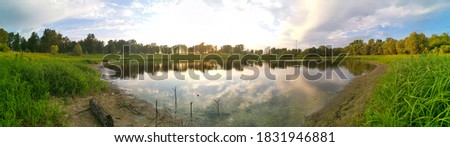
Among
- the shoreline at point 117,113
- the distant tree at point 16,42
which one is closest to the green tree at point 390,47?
the shoreline at point 117,113

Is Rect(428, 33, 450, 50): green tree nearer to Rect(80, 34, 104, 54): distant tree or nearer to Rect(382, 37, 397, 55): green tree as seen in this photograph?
Rect(382, 37, 397, 55): green tree

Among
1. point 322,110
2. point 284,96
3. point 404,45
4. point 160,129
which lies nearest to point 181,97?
point 284,96

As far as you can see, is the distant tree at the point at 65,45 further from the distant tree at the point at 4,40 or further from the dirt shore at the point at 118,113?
the dirt shore at the point at 118,113

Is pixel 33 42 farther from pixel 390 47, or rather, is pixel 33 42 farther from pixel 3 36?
pixel 390 47

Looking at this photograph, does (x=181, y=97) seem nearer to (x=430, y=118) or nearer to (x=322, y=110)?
(x=322, y=110)

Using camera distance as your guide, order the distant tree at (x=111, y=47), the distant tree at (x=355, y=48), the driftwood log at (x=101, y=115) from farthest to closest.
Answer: the distant tree at (x=355, y=48) → the distant tree at (x=111, y=47) → the driftwood log at (x=101, y=115)

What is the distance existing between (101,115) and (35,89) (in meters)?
1.78

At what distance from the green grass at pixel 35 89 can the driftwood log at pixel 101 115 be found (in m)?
0.73

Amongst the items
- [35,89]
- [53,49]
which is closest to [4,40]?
[53,49]

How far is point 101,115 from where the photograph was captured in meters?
5.52

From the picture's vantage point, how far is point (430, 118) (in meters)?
3.27

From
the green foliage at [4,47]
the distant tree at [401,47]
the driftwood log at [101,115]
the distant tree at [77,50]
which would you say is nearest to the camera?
the driftwood log at [101,115]

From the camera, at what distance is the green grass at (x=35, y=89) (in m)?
4.44

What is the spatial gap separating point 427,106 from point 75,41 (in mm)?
14550
